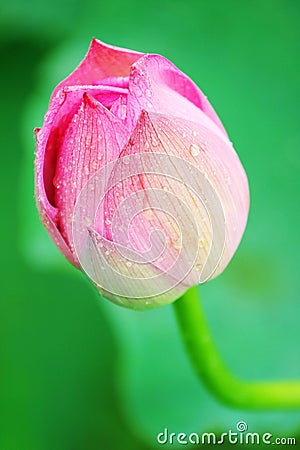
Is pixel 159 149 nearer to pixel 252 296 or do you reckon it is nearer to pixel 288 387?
pixel 288 387

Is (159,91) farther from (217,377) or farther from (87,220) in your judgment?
(217,377)

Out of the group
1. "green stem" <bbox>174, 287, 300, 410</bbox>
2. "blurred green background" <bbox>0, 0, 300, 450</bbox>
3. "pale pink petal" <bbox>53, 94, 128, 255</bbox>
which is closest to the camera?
"pale pink petal" <bbox>53, 94, 128, 255</bbox>

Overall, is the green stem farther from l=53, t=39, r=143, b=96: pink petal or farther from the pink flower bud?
l=53, t=39, r=143, b=96: pink petal

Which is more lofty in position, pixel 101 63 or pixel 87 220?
pixel 101 63

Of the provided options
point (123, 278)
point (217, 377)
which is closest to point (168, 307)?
point (217, 377)

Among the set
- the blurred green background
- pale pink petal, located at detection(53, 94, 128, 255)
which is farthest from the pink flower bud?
the blurred green background

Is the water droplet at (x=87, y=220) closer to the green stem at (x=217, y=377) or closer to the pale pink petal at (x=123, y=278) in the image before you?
the pale pink petal at (x=123, y=278)
